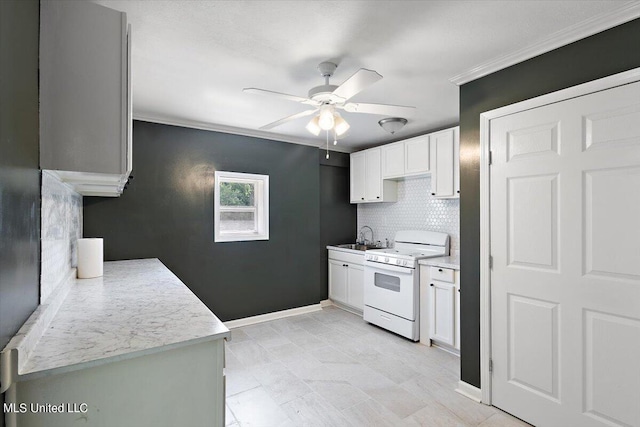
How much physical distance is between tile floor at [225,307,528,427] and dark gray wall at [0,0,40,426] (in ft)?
5.31

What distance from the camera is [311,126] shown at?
247 centimetres

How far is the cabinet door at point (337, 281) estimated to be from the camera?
4703 millimetres

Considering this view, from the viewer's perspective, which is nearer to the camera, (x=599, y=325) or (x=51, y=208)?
(x=51, y=208)

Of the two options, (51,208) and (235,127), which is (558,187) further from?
(235,127)

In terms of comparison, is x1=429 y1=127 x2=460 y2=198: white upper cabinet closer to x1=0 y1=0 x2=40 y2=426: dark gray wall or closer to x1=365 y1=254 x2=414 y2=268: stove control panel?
x1=365 y1=254 x2=414 y2=268: stove control panel

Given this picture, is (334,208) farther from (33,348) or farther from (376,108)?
(33,348)

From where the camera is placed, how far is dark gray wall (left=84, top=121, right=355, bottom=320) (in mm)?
→ 3469

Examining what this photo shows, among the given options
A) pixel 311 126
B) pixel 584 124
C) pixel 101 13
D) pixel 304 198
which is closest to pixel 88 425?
pixel 101 13

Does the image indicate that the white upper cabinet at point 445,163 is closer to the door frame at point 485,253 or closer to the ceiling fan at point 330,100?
the door frame at point 485,253

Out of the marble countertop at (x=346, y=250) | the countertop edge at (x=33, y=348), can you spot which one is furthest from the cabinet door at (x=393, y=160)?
the countertop edge at (x=33, y=348)

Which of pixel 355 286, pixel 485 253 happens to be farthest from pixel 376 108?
pixel 355 286

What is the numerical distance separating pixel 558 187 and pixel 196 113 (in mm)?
3217

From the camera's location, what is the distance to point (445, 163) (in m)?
3.65

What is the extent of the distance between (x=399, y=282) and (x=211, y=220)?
2.31 m
